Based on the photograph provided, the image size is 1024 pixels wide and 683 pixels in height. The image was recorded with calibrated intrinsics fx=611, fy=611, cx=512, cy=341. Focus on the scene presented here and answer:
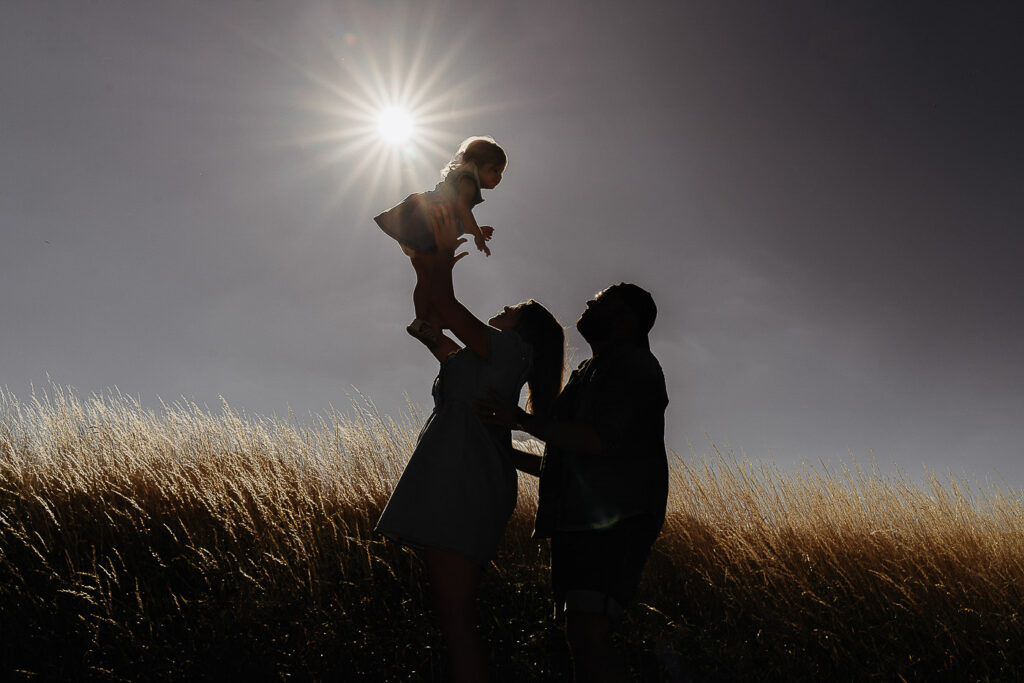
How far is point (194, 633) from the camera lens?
362 cm

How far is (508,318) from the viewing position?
2320mm

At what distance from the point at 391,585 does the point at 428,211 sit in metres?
3.09

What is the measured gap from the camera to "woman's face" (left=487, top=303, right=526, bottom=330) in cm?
231

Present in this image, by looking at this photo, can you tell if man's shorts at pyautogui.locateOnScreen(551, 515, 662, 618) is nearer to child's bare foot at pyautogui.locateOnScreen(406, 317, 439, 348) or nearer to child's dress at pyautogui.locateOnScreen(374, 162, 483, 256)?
child's bare foot at pyautogui.locateOnScreen(406, 317, 439, 348)

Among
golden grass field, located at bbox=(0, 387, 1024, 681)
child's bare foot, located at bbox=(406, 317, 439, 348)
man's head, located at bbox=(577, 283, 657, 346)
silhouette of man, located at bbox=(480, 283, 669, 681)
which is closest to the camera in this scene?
silhouette of man, located at bbox=(480, 283, 669, 681)

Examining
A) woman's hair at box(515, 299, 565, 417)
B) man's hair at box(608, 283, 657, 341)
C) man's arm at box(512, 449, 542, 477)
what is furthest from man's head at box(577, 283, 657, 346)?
man's arm at box(512, 449, 542, 477)

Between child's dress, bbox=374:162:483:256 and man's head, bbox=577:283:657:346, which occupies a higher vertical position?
child's dress, bbox=374:162:483:256

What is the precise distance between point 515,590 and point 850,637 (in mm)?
2076

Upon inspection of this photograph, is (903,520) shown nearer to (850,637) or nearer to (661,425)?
(850,637)

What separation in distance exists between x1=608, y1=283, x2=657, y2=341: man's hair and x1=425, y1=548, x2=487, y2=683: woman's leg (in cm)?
92

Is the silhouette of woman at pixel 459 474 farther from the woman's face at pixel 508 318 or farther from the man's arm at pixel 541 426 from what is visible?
the woman's face at pixel 508 318

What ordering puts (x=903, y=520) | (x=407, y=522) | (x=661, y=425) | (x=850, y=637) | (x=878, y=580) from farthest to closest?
(x=903, y=520) → (x=878, y=580) → (x=850, y=637) → (x=661, y=425) → (x=407, y=522)

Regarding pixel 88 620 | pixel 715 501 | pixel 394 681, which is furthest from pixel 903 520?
pixel 88 620

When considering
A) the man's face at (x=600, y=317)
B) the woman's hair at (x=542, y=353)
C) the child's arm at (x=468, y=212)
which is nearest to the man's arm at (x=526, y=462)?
the woman's hair at (x=542, y=353)
